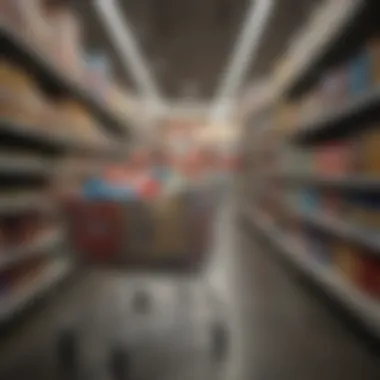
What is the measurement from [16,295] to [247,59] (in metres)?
3.98

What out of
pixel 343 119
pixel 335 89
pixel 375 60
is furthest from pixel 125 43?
pixel 375 60

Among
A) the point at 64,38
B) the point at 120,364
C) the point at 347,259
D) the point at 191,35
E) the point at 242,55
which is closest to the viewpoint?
the point at 120,364

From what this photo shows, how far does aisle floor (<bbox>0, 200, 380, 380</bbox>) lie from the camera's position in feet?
7.16

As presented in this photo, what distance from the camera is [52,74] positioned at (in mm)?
3311

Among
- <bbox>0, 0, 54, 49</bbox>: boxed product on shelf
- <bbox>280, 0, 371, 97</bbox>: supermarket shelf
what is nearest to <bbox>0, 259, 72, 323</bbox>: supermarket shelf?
<bbox>0, 0, 54, 49</bbox>: boxed product on shelf

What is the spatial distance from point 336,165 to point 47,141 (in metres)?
1.50

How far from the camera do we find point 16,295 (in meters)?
2.90

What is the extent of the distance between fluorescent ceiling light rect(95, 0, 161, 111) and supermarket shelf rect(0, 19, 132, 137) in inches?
19.6

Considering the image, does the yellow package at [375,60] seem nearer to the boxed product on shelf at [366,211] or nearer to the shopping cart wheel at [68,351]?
the boxed product on shelf at [366,211]

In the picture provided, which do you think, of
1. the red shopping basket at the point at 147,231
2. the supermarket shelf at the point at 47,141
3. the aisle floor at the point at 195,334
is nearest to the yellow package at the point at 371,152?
the aisle floor at the point at 195,334

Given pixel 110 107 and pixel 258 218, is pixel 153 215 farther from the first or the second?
pixel 258 218

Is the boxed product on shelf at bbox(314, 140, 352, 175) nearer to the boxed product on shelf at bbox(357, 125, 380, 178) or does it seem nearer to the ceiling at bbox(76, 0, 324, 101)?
the boxed product on shelf at bbox(357, 125, 380, 178)

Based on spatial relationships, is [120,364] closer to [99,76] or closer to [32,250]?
[32,250]

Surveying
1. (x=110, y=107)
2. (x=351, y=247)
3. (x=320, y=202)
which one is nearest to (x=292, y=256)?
(x=320, y=202)
